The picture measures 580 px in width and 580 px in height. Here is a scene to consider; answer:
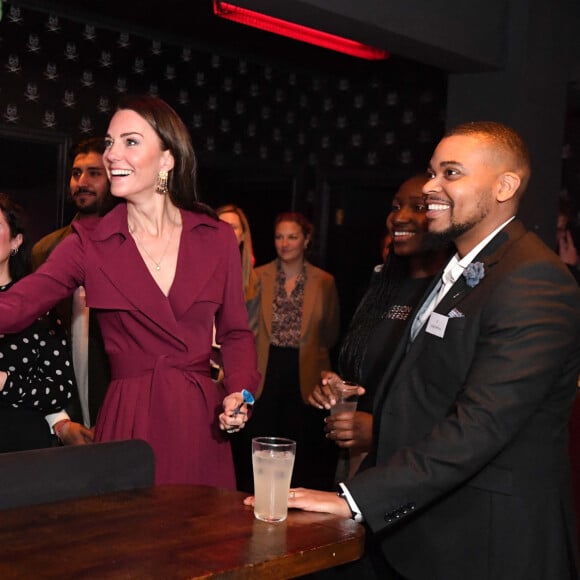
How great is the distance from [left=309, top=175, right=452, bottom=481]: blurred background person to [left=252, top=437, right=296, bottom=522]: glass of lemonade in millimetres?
1252

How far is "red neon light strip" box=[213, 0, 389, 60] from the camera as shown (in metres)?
5.31

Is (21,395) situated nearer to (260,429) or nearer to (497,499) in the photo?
(497,499)

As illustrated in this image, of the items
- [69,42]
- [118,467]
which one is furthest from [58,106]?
[118,467]

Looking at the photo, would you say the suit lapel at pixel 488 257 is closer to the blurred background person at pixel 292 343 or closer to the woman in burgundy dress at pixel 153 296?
the woman in burgundy dress at pixel 153 296

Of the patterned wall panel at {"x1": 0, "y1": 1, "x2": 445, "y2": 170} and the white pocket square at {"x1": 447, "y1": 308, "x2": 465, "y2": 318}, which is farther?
the patterned wall panel at {"x1": 0, "y1": 1, "x2": 445, "y2": 170}

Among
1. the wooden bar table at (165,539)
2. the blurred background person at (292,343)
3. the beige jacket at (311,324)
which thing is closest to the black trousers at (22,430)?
the wooden bar table at (165,539)

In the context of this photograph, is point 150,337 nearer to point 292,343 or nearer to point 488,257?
point 488,257

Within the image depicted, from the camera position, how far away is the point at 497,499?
6.95 ft

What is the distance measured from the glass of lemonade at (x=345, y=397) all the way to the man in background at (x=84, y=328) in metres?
0.79

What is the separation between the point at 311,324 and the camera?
642cm

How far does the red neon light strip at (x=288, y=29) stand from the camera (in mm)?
5309

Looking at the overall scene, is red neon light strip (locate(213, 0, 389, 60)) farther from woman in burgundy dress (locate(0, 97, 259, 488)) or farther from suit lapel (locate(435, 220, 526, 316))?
suit lapel (locate(435, 220, 526, 316))

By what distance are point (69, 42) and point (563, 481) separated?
5.76 m

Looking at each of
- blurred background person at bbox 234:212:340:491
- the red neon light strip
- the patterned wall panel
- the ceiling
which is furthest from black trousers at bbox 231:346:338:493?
the ceiling
